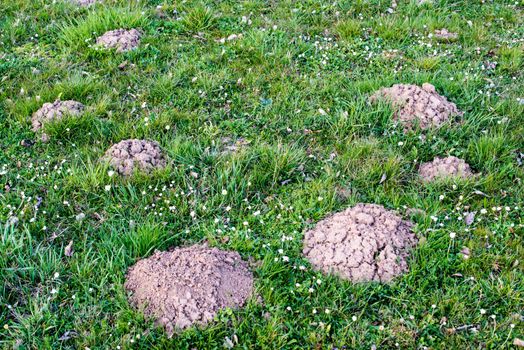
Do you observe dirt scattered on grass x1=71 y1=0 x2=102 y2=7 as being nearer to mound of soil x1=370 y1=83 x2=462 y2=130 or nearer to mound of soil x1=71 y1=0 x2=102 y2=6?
mound of soil x1=71 y1=0 x2=102 y2=6

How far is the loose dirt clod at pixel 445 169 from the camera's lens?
5.03m

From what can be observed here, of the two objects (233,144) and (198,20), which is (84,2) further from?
(233,144)

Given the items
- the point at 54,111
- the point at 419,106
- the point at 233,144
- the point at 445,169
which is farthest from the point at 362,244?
the point at 54,111

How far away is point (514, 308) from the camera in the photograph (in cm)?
403

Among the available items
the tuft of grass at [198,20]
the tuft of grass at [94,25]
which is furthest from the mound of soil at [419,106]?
the tuft of grass at [94,25]

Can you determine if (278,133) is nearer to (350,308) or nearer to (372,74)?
(372,74)

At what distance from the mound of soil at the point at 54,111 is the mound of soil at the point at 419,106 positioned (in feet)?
9.98

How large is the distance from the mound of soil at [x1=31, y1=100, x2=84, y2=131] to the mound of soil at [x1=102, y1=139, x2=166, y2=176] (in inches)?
28.2

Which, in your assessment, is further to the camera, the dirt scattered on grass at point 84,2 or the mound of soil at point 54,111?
the dirt scattered on grass at point 84,2

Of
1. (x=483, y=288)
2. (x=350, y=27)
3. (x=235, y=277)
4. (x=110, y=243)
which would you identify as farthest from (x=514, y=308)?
(x=350, y=27)

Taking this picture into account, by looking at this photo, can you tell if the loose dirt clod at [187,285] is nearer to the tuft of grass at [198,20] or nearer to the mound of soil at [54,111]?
the mound of soil at [54,111]

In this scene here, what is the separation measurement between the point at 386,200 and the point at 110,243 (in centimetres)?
235

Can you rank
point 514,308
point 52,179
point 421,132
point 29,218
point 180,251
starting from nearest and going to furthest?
point 514,308 → point 180,251 → point 29,218 → point 52,179 → point 421,132

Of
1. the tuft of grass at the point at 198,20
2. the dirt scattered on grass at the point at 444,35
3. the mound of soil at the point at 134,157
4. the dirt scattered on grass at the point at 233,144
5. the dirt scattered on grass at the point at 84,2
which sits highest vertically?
the dirt scattered on grass at the point at 84,2
